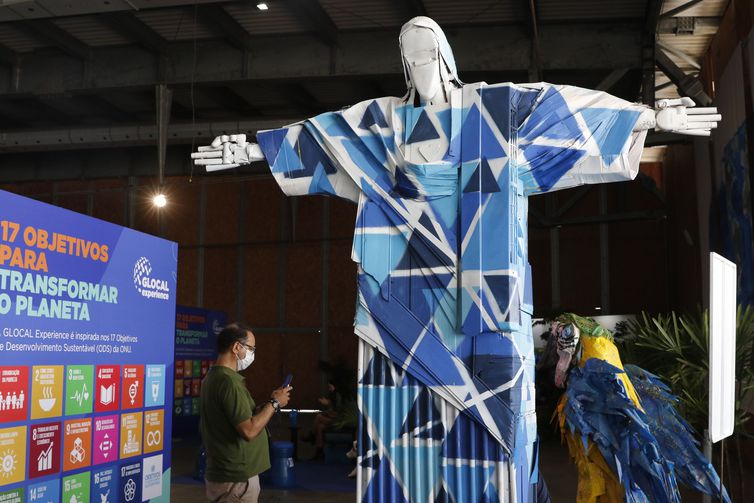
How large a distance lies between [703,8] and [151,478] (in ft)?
30.8

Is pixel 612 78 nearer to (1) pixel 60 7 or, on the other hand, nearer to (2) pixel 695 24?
(2) pixel 695 24

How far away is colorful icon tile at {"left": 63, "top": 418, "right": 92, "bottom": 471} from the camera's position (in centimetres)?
402

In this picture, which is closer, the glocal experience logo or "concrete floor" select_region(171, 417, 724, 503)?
the glocal experience logo

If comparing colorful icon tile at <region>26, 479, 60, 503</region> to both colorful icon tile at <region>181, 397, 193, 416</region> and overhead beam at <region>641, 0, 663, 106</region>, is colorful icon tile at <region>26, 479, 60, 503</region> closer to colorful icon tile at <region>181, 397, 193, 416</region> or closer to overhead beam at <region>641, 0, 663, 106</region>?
overhead beam at <region>641, 0, 663, 106</region>

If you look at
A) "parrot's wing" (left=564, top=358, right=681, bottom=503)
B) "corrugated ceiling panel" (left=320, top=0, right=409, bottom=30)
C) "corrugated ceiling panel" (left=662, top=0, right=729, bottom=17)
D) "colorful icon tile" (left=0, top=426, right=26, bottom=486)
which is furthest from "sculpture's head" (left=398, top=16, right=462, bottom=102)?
"corrugated ceiling panel" (left=662, top=0, right=729, bottom=17)

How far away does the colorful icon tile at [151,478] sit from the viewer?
185 inches

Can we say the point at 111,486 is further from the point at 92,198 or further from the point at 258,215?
the point at 92,198

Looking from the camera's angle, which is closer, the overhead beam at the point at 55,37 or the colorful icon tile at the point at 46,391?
the colorful icon tile at the point at 46,391

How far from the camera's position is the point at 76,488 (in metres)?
4.08

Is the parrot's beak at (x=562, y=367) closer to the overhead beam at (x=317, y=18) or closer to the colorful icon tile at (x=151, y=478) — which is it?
the colorful icon tile at (x=151, y=478)

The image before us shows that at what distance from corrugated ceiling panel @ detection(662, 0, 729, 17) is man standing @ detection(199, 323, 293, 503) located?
8644mm

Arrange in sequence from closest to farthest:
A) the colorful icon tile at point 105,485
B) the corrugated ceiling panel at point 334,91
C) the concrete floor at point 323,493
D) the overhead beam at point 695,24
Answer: the colorful icon tile at point 105,485 → the concrete floor at point 323,493 → the overhead beam at point 695,24 → the corrugated ceiling panel at point 334,91

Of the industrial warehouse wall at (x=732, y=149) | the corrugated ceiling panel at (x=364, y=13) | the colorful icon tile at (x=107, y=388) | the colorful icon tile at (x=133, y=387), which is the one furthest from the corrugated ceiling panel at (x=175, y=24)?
the colorful icon tile at (x=107, y=388)

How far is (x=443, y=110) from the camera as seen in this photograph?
2.93m
